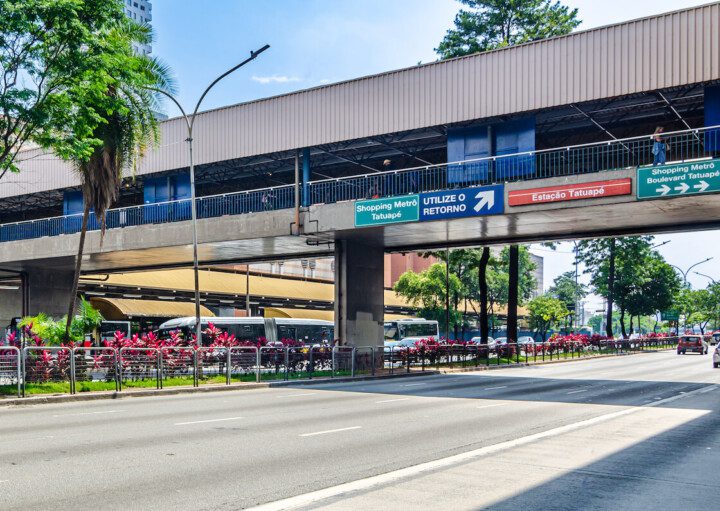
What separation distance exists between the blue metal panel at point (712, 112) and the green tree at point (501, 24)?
763 inches

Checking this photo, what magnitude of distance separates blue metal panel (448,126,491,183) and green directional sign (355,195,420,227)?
2.78 m

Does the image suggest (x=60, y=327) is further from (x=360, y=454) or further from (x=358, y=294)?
(x=360, y=454)

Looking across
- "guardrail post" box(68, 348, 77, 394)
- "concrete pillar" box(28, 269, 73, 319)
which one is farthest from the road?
"concrete pillar" box(28, 269, 73, 319)

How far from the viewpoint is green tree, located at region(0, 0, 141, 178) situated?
18.9m

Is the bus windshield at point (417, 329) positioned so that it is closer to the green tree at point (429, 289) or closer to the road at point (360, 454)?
the green tree at point (429, 289)

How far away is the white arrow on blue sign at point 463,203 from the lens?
26.9 meters

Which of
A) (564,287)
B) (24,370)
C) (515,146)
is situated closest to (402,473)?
(24,370)

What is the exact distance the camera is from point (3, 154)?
2027 cm

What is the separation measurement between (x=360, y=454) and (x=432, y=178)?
930 inches

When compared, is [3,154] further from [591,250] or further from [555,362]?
[591,250]

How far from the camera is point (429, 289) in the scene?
7988 cm

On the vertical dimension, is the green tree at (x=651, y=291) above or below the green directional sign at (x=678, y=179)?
below

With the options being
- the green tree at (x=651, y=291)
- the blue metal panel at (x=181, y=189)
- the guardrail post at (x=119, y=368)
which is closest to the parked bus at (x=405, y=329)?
the blue metal panel at (x=181, y=189)

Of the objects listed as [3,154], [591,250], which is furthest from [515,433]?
[591,250]
